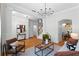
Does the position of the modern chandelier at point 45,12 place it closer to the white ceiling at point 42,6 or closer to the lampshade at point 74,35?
the white ceiling at point 42,6

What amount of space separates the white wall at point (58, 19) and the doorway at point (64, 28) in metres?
0.06

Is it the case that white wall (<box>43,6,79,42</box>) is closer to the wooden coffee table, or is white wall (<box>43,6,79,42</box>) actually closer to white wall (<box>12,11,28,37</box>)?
the wooden coffee table

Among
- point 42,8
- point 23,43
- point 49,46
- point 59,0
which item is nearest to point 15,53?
point 23,43

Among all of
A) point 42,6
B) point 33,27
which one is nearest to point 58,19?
point 42,6

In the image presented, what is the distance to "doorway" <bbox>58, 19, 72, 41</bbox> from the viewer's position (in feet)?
6.37

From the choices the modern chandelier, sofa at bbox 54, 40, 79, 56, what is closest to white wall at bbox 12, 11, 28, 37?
the modern chandelier

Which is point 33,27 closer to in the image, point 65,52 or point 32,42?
point 32,42

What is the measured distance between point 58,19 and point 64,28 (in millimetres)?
217

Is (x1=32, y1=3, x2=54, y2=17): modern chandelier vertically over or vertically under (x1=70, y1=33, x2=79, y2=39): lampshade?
over

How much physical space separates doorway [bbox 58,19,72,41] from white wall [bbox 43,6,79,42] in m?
0.06

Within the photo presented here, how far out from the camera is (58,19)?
6.41 ft

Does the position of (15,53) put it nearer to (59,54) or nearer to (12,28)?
(12,28)

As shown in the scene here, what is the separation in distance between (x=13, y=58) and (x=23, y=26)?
69cm

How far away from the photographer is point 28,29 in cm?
198
